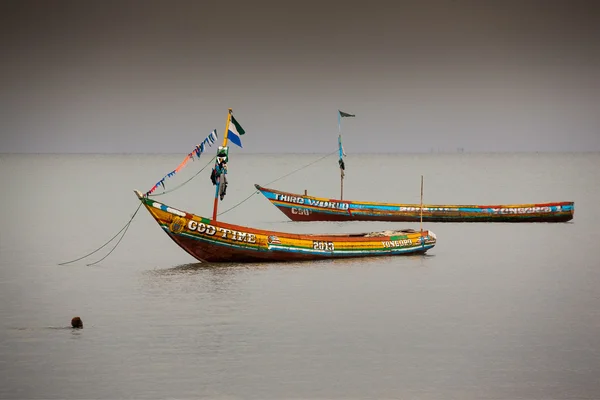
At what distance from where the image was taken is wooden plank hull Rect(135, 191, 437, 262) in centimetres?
2736

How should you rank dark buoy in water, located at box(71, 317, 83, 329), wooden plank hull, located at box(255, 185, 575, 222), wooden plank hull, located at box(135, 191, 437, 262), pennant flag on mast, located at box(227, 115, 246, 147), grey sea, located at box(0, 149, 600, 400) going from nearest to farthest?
1. grey sea, located at box(0, 149, 600, 400)
2. dark buoy in water, located at box(71, 317, 83, 329)
3. wooden plank hull, located at box(135, 191, 437, 262)
4. pennant flag on mast, located at box(227, 115, 246, 147)
5. wooden plank hull, located at box(255, 185, 575, 222)

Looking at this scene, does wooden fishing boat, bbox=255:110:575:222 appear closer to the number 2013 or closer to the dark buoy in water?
the number 2013

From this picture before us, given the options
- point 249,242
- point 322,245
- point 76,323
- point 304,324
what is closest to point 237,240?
point 249,242

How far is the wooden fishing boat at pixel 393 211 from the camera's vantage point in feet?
145

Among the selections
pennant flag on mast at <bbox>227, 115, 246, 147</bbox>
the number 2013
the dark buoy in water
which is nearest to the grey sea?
the dark buoy in water

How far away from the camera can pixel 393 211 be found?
145 feet

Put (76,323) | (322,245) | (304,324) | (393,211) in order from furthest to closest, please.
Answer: (393,211) < (322,245) < (304,324) < (76,323)

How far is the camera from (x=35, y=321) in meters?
21.5

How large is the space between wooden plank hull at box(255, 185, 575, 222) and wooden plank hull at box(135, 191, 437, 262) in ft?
44.0

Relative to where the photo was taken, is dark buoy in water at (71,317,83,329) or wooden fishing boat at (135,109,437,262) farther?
wooden fishing boat at (135,109,437,262)

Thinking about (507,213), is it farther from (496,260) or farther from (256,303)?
(256,303)

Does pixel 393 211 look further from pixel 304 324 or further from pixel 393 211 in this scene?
pixel 304 324

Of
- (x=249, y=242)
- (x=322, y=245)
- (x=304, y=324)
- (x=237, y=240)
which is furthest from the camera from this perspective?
(x=322, y=245)

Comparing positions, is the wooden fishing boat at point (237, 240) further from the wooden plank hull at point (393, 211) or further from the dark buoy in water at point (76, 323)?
the wooden plank hull at point (393, 211)
